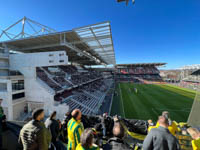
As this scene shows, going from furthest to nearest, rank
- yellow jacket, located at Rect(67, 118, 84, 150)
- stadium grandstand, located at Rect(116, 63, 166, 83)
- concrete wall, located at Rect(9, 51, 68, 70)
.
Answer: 1. stadium grandstand, located at Rect(116, 63, 166, 83)
2. concrete wall, located at Rect(9, 51, 68, 70)
3. yellow jacket, located at Rect(67, 118, 84, 150)

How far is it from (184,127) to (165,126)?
2.66 metres

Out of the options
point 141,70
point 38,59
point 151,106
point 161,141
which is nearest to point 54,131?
point 161,141

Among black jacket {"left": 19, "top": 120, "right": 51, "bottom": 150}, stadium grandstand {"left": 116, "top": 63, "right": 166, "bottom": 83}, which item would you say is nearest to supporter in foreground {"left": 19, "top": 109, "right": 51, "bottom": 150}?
black jacket {"left": 19, "top": 120, "right": 51, "bottom": 150}

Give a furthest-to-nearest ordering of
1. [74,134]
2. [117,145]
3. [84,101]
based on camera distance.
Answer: [84,101] → [74,134] → [117,145]

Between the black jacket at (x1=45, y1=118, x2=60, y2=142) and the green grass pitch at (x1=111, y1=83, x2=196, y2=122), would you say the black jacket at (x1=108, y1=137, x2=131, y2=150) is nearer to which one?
the black jacket at (x1=45, y1=118, x2=60, y2=142)

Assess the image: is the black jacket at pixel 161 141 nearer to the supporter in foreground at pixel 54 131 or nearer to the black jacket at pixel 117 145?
the black jacket at pixel 117 145

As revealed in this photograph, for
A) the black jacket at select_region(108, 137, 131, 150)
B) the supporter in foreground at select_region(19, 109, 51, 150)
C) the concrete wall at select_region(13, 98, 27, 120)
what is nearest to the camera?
the black jacket at select_region(108, 137, 131, 150)

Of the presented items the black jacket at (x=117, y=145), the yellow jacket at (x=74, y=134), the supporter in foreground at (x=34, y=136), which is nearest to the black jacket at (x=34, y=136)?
the supporter in foreground at (x=34, y=136)

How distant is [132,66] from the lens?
4875 centimetres

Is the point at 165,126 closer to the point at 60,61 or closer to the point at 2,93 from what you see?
the point at 60,61

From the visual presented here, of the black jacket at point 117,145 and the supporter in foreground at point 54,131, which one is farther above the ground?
the black jacket at point 117,145

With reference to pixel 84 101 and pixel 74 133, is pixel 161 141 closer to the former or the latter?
pixel 74 133

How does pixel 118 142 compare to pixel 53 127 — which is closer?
pixel 118 142

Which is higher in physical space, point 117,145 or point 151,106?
point 117,145
